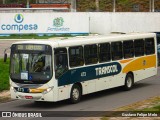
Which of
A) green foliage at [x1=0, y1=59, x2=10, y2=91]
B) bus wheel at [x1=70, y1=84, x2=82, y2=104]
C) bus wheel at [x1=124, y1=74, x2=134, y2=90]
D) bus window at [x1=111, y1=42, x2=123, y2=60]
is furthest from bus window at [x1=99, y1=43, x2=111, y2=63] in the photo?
green foliage at [x1=0, y1=59, x2=10, y2=91]

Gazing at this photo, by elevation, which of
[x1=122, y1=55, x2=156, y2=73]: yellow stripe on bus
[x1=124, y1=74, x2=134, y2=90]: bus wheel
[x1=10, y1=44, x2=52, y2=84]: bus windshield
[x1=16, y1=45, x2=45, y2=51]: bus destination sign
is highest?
[x1=16, y1=45, x2=45, y2=51]: bus destination sign

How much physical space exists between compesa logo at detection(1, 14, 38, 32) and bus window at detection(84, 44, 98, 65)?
33.7m

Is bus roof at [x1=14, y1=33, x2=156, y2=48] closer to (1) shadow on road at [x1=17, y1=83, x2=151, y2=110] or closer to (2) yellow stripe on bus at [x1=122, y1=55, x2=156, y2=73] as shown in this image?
(2) yellow stripe on bus at [x1=122, y1=55, x2=156, y2=73]

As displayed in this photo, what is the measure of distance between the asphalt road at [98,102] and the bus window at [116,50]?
61.1 inches

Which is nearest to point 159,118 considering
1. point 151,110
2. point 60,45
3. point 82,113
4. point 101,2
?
point 151,110

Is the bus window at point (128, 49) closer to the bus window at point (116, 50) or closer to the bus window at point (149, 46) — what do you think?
the bus window at point (116, 50)

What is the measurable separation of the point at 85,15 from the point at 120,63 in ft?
106

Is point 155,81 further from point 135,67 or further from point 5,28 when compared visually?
point 5,28

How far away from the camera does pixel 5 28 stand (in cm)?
5425

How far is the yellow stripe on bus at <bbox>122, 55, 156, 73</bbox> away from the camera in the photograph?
2292 centimetres

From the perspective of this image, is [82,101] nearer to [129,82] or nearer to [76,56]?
[76,56]

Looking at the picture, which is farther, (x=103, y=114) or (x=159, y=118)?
(x=103, y=114)

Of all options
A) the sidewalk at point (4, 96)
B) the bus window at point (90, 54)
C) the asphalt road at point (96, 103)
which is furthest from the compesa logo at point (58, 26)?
the bus window at point (90, 54)

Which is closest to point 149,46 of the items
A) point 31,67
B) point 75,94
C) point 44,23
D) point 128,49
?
point 128,49
